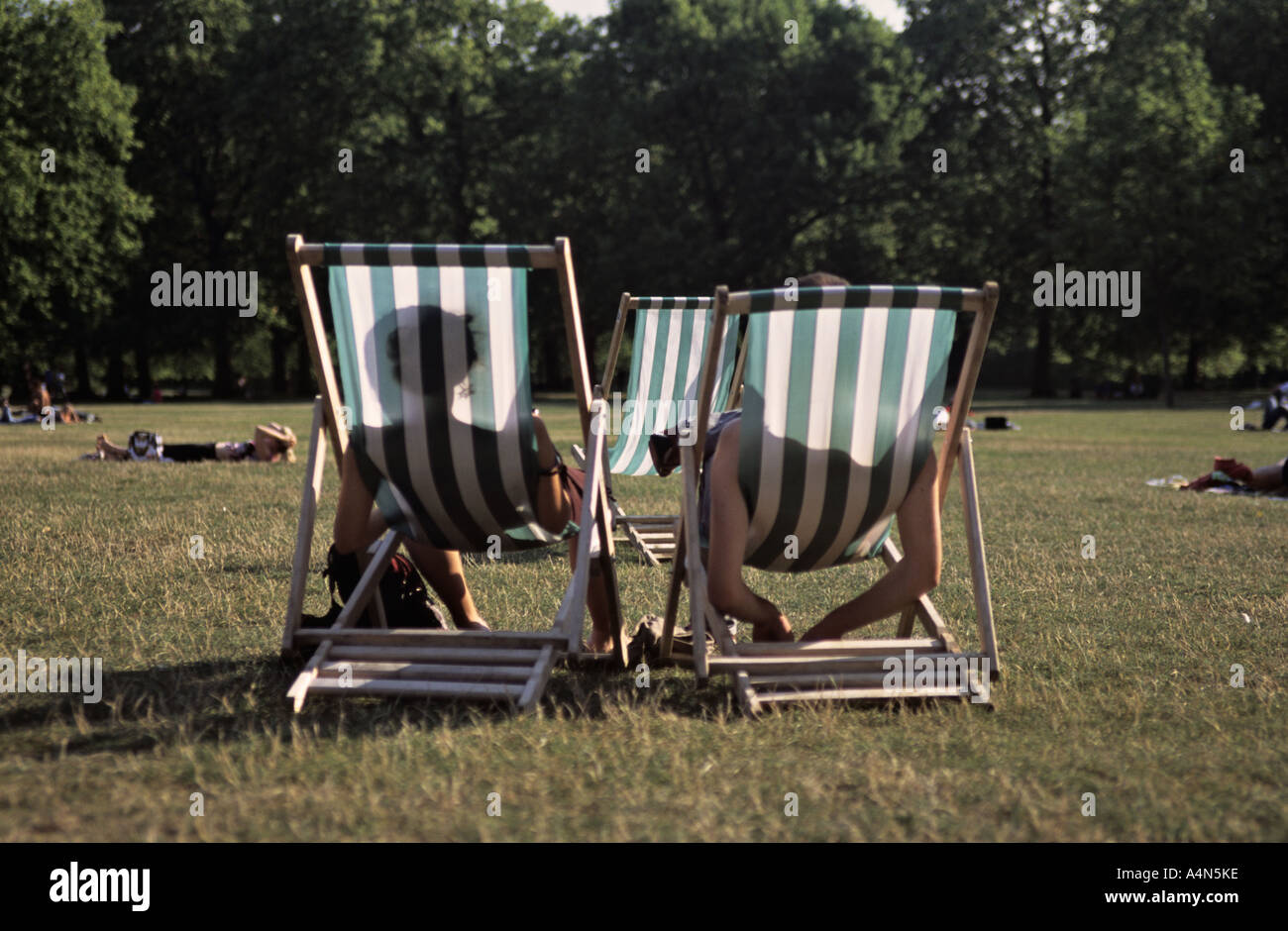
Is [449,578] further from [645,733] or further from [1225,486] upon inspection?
[1225,486]

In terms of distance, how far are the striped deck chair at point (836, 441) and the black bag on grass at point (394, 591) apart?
3.79 ft

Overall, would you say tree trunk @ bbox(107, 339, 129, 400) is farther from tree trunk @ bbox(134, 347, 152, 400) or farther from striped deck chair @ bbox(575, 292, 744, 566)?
striped deck chair @ bbox(575, 292, 744, 566)

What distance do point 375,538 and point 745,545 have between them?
132 centimetres

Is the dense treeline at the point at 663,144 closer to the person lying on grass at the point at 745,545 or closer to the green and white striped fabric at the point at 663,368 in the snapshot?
the green and white striped fabric at the point at 663,368

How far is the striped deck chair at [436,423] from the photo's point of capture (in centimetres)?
367

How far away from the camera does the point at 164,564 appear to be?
607 centimetres

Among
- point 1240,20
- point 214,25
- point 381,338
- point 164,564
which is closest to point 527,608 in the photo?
point 381,338

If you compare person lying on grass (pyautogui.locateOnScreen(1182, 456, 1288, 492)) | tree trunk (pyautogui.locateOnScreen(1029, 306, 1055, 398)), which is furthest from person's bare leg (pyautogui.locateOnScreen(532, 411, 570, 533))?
tree trunk (pyautogui.locateOnScreen(1029, 306, 1055, 398))

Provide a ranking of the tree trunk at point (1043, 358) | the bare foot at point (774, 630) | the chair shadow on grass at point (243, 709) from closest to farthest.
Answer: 1. the chair shadow on grass at point (243, 709)
2. the bare foot at point (774, 630)
3. the tree trunk at point (1043, 358)

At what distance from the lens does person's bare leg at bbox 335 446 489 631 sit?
4.14 m

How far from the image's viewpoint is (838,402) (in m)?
3.74

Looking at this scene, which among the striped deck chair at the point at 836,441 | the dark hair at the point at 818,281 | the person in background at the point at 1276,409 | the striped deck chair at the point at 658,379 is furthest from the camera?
the person in background at the point at 1276,409

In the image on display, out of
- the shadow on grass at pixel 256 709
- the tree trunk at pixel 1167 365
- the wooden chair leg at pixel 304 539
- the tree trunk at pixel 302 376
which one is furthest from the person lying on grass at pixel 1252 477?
the tree trunk at pixel 302 376
